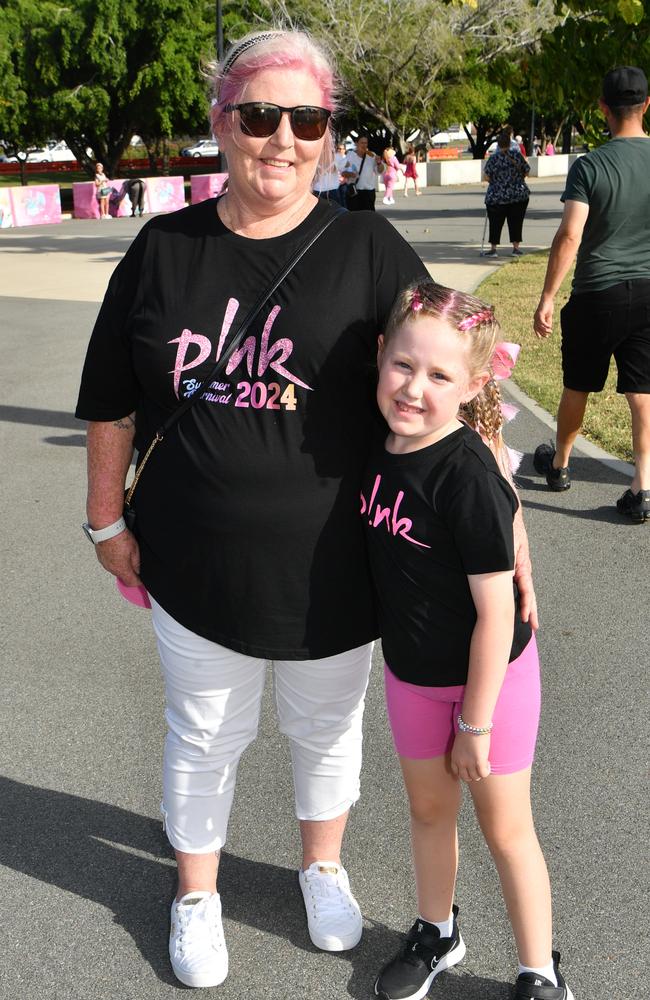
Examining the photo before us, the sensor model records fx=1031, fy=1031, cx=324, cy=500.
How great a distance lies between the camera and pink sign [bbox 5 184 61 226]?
25641 mm

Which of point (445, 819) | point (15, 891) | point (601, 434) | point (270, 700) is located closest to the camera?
point (445, 819)

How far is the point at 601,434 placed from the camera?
6.61 metres

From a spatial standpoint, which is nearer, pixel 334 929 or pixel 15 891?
pixel 334 929

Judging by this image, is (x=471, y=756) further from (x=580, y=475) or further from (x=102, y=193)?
(x=102, y=193)

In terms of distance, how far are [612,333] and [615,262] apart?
344mm

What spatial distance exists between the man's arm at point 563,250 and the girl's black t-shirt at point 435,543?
324 centimetres

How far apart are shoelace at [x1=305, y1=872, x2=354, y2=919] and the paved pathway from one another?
3.7 inches

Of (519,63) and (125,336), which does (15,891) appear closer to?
(125,336)

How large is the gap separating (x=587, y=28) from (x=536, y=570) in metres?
8.55

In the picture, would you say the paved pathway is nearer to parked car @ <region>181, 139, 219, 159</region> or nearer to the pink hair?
the pink hair

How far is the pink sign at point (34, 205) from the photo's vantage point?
25.6 metres

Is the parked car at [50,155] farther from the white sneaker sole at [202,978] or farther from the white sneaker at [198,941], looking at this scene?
the white sneaker sole at [202,978]

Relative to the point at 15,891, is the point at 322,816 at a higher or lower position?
higher

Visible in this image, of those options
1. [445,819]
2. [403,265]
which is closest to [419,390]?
[403,265]
